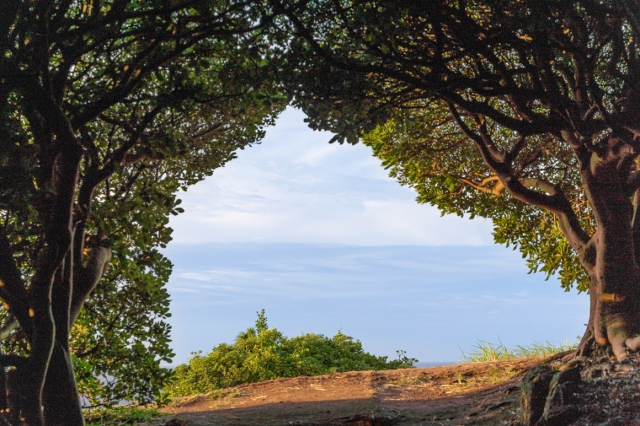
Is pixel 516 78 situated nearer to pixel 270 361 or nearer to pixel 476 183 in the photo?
pixel 476 183

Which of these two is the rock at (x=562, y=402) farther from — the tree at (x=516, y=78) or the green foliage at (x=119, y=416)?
the green foliage at (x=119, y=416)

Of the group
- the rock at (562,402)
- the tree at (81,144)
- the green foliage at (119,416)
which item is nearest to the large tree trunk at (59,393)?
the tree at (81,144)

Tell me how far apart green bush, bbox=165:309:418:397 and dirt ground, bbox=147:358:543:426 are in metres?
1.76

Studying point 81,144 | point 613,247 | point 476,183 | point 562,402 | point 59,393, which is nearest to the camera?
point 59,393

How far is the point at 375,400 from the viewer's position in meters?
11.8

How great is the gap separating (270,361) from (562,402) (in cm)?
1023

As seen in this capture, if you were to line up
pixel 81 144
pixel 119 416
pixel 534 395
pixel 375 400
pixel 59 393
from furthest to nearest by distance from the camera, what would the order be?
pixel 375 400, pixel 119 416, pixel 534 395, pixel 81 144, pixel 59 393

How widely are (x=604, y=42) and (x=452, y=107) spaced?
234 cm

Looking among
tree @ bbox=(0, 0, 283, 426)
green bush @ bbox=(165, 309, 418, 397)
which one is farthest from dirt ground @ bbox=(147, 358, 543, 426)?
tree @ bbox=(0, 0, 283, 426)

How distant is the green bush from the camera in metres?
16.3

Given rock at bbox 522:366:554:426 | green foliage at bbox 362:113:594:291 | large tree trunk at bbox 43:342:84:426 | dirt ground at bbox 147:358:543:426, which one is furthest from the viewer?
green foliage at bbox 362:113:594:291

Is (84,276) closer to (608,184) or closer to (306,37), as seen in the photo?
(306,37)

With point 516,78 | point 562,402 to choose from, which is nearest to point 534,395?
point 562,402

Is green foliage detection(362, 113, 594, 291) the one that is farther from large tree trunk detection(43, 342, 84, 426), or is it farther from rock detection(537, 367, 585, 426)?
large tree trunk detection(43, 342, 84, 426)
